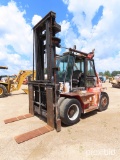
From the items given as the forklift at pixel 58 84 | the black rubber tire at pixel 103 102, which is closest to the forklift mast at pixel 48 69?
the forklift at pixel 58 84

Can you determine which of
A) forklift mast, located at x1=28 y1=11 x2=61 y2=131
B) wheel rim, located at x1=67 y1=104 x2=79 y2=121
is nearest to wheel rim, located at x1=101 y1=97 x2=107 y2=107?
wheel rim, located at x1=67 y1=104 x2=79 y2=121

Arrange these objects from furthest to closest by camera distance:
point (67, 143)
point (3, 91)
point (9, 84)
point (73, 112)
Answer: point (9, 84) < point (3, 91) < point (73, 112) < point (67, 143)

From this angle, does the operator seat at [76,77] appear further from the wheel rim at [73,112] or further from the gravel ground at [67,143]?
the gravel ground at [67,143]

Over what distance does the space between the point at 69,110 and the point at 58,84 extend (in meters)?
1.07

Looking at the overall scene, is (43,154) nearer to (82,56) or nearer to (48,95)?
(48,95)

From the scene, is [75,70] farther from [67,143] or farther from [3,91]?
[3,91]

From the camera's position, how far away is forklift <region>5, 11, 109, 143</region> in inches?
177

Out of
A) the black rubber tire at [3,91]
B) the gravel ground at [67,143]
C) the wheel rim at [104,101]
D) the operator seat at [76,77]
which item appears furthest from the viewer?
the black rubber tire at [3,91]

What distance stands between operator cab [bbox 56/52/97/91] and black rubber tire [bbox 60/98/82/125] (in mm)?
641

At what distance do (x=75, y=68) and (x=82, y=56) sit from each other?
1.99ft

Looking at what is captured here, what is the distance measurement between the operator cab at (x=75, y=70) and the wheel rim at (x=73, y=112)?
0.68 m

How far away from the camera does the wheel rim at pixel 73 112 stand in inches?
196

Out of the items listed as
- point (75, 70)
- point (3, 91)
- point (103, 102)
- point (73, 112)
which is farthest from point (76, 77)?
point (3, 91)

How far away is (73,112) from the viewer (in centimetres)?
512
